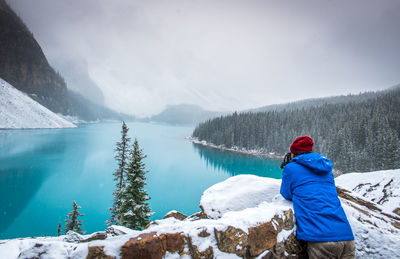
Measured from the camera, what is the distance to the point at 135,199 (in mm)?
13008

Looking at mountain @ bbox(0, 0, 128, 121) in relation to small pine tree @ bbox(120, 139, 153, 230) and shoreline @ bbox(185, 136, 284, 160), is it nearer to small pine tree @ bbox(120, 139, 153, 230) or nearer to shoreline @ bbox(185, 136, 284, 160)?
shoreline @ bbox(185, 136, 284, 160)

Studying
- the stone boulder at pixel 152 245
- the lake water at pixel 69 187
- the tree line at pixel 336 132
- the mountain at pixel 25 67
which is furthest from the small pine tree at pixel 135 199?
the mountain at pixel 25 67

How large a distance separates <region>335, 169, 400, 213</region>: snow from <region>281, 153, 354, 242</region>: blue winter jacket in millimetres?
5335

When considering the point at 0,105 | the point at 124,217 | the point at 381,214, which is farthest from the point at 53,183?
the point at 0,105

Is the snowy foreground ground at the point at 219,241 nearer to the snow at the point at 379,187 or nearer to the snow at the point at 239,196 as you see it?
the snow at the point at 239,196

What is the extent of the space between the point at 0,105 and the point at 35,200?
358 feet

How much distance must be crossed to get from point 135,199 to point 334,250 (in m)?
13.3

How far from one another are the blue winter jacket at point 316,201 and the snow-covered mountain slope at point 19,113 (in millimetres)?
135854

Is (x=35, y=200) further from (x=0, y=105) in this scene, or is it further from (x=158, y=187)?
(x=0, y=105)

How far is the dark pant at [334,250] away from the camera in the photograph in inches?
102

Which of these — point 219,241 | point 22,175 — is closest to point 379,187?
point 219,241

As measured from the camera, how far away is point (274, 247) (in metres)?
2.89

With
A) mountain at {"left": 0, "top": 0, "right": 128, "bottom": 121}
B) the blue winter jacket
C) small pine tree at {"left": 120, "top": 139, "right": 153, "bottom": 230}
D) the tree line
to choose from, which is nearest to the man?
the blue winter jacket

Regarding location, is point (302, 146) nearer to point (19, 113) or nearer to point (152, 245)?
point (152, 245)
